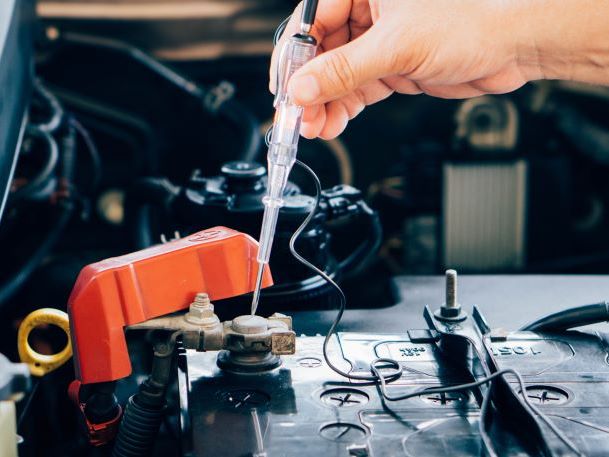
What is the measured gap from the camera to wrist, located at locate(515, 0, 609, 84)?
2.59 feet

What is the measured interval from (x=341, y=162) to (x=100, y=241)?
0.40 m

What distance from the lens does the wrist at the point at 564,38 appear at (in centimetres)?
79

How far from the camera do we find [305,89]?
2.56 ft

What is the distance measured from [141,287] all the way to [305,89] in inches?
8.7

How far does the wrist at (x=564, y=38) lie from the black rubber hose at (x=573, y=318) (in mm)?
232

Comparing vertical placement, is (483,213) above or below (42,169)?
below

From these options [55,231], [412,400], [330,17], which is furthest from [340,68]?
[55,231]

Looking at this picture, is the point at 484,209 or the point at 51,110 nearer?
→ the point at 51,110

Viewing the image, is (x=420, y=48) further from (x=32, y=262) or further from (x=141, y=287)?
(x=32, y=262)

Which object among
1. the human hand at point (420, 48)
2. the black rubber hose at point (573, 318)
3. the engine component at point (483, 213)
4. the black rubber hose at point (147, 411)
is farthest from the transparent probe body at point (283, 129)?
the engine component at point (483, 213)

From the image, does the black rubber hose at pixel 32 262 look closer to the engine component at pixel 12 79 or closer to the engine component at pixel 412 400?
the engine component at pixel 12 79

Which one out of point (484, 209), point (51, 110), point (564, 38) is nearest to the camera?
point (564, 38)

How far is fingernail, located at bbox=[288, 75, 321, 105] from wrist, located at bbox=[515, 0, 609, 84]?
189 mm

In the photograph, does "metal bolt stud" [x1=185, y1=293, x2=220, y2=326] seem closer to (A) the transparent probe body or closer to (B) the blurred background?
(A) the transparent probe body
